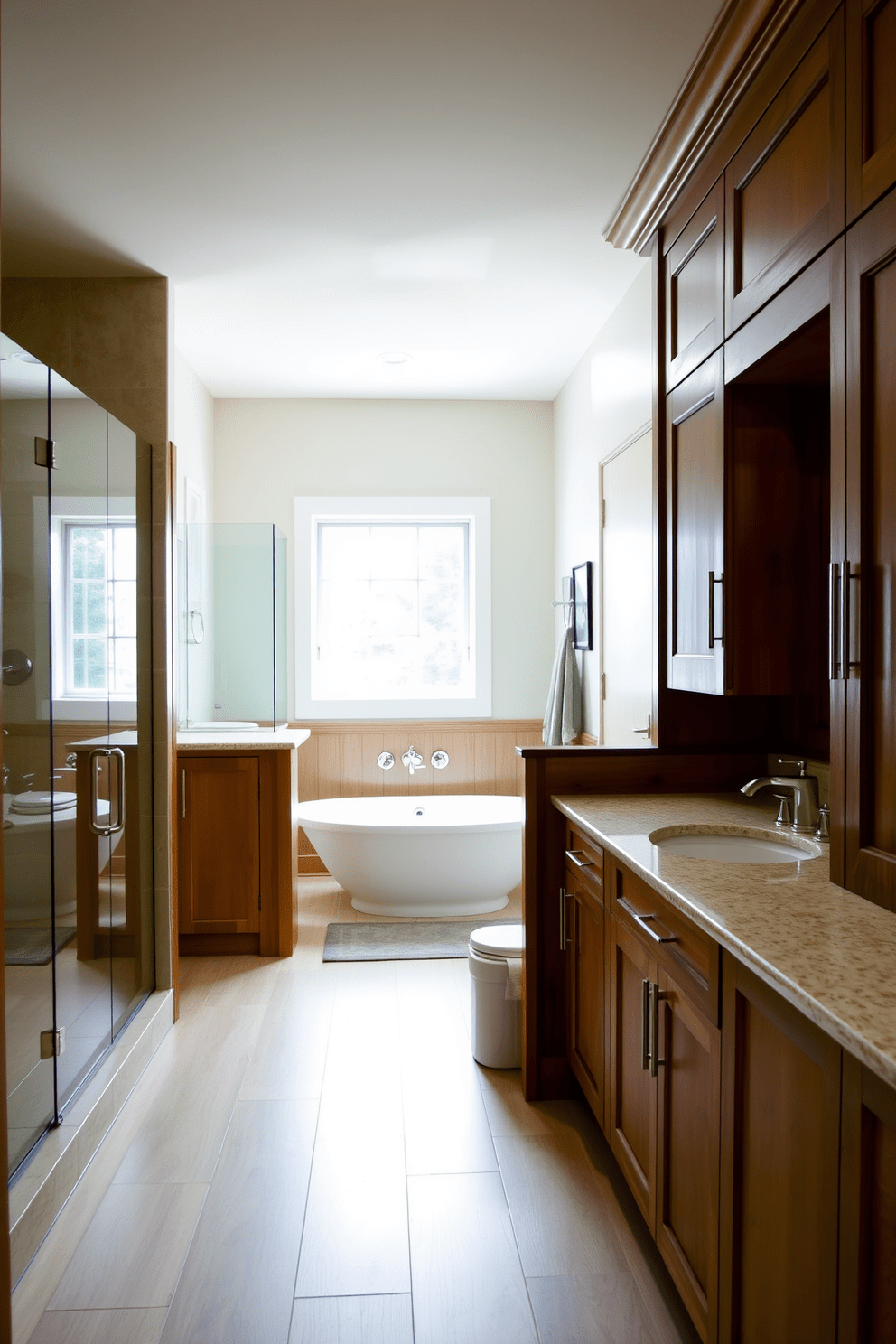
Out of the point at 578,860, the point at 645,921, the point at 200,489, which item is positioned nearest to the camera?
the point at 645,921

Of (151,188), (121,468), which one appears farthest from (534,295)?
(121,468)

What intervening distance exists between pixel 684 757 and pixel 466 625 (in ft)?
9.48

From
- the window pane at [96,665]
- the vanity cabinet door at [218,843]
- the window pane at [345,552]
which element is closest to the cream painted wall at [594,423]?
the window pane at [345,552]

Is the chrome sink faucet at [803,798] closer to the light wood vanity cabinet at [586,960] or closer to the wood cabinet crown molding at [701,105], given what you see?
the light wood vanity cabinet at [586,960]

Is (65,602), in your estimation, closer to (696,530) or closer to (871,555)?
(696,530)

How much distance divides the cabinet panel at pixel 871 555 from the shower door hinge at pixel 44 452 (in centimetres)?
173

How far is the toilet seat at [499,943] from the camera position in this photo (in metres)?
2.84

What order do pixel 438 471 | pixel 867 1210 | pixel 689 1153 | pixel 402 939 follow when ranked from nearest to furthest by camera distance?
1. pixel 867 1210
2. pixel 689 1153
3. pixel 402 939
4. pixel 438 471

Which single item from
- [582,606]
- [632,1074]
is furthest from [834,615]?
[582,606]

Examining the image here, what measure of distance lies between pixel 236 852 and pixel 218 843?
9 cm

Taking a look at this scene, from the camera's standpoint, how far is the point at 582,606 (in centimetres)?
455

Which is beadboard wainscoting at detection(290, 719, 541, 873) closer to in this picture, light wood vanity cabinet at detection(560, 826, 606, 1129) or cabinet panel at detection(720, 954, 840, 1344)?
light wood vanity cabinet at detection(560, 826, 606, 1129)

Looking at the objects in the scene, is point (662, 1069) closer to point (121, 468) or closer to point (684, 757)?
point (684, 757)

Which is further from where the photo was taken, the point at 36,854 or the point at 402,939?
the point at 402,939
